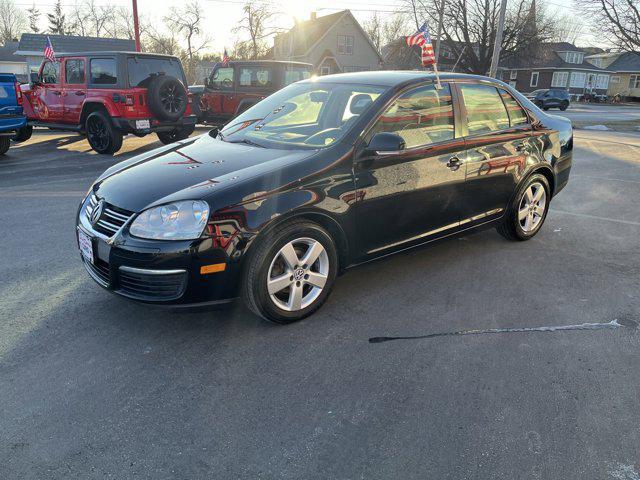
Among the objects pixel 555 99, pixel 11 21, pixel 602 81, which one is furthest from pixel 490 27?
pixel 11 21

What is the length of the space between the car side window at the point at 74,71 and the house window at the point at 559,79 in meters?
64.0

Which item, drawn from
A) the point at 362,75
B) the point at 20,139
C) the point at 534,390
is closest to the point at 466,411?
the point at 534,390

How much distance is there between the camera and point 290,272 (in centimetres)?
332

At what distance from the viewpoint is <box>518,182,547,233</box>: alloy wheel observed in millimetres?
5031

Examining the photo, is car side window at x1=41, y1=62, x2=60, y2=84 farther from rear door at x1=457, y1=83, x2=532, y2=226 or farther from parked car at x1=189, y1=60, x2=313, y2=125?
rear door at x1=457, y1=83, x2=532, y2=226

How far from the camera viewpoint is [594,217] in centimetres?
633

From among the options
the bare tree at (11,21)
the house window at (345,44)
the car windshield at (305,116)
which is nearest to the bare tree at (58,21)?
the bare tree at (11,21)

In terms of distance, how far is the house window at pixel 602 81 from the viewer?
65113mm

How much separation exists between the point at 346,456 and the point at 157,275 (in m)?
1.50

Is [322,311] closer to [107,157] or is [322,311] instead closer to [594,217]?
[594,217]

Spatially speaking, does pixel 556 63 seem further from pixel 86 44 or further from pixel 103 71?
pixel 103 71

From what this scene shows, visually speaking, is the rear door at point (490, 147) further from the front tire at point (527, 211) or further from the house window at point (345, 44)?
the house window at point (345, 44)

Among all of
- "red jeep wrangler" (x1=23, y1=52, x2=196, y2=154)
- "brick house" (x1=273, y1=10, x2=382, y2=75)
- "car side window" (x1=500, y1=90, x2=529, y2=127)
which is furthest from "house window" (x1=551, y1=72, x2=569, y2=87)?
"car side window" (x1=500, y1=90, x2=529, y2=127)

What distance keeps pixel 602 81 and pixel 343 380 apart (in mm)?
76134
